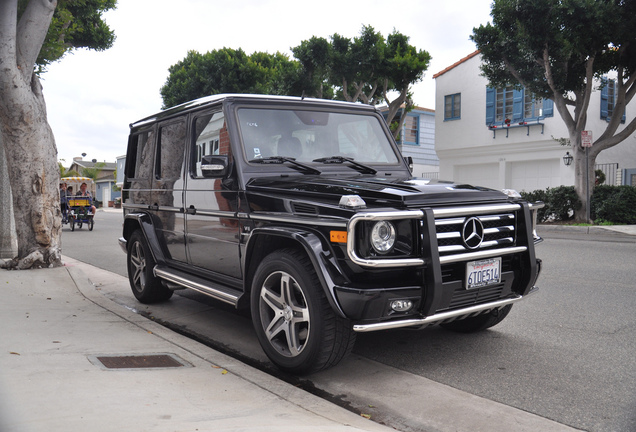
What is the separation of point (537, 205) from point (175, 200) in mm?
3372

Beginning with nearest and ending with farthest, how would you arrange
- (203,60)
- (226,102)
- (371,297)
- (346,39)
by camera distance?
(371,297) → (226,102) → (346,39) → (203,60)

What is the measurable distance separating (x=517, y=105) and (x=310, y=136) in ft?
69.7

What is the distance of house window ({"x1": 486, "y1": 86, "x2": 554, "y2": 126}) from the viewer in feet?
76.2

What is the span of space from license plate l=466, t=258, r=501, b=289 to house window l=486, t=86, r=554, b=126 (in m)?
20.7

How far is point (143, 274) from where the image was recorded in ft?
21.6

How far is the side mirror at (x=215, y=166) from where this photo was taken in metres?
4.60

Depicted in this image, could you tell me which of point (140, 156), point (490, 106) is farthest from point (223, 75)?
point (140, 156)

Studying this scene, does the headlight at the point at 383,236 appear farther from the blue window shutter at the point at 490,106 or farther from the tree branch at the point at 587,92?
the blue window shutter at the point at 490,106

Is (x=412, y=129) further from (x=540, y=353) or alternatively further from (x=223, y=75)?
(x=540, y=353)

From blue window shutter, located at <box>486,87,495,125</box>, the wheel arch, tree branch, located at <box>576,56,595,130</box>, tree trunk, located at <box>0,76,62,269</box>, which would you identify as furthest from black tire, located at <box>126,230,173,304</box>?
blue window shutter, located at <box>486,87,495,125</box>

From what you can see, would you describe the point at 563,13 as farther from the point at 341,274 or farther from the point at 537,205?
the point at 341,274

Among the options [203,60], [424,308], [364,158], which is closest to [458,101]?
[203,60]

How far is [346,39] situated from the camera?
2544 cm

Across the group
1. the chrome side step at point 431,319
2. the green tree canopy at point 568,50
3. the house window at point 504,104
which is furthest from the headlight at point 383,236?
the house window at point 504,104
